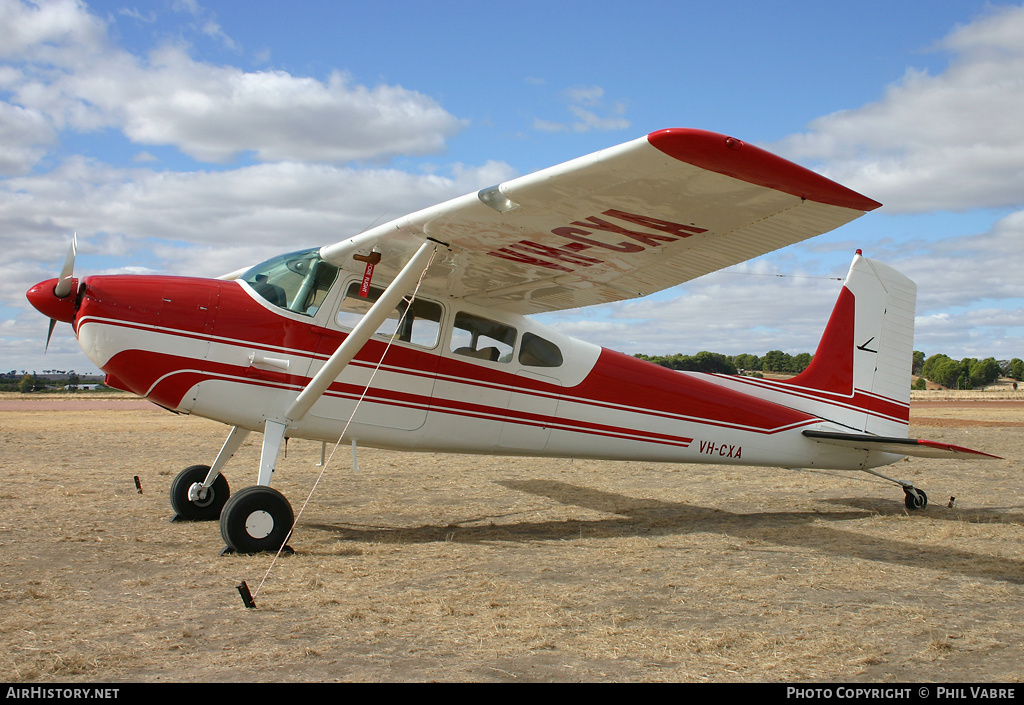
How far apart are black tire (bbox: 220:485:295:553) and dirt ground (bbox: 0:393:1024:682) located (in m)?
0.25

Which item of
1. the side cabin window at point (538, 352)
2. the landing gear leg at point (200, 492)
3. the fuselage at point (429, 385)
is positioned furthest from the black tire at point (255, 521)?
the side cabin window at point (538, 352)

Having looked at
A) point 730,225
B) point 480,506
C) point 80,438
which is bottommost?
point 80,438

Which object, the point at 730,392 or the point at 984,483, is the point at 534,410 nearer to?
the point at 730,392

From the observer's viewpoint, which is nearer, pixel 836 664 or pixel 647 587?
pixel 836 664

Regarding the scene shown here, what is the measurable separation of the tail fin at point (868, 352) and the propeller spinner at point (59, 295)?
26.0 feet

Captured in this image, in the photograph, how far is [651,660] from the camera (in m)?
3.44

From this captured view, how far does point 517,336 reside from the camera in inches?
300

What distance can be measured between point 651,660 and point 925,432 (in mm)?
20307

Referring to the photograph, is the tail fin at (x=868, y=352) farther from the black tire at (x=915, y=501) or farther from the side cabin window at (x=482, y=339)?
the side cabin window at (x=482, y=339)

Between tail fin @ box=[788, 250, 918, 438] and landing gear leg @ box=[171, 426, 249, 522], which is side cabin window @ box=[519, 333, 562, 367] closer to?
landing gear leg @ box=[171, 426, 249, 522]

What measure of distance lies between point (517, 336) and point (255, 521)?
3256mm

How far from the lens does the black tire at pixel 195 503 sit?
24.0 feet
